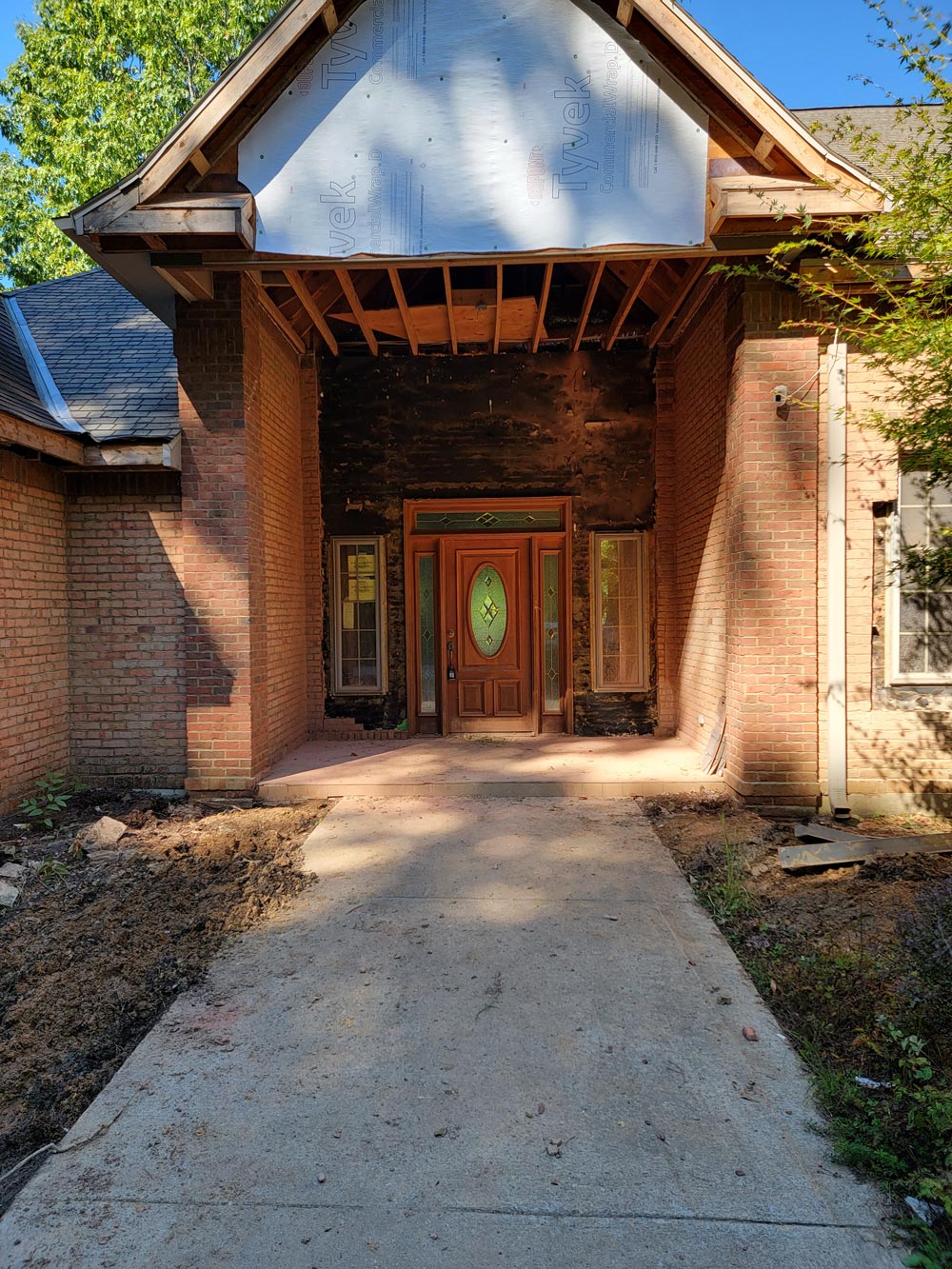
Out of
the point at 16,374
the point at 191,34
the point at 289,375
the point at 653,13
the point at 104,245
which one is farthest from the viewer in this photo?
the point at 191,34

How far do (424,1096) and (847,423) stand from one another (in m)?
5.58

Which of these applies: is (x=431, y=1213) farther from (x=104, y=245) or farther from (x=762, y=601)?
(x=104, y=245)

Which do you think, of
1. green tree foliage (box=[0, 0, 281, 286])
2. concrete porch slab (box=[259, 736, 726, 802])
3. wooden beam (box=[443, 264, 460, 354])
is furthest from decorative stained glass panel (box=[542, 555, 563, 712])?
green tree foliage (box=[0, 0, 281, 286])

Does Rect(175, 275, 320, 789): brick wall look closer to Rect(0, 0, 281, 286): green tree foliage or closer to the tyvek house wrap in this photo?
the tyvek house wrap

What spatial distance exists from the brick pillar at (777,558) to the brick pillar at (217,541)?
165 inches

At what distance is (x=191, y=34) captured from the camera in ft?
51.2

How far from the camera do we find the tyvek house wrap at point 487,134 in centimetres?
518

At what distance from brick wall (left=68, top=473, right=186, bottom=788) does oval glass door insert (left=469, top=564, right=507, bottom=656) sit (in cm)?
344

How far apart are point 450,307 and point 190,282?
7.66 ft

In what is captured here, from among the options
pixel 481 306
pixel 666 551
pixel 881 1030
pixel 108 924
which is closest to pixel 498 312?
pixel 481 306

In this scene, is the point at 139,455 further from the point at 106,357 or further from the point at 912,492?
the point at 912,492

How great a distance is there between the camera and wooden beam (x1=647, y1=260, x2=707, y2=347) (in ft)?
20.2

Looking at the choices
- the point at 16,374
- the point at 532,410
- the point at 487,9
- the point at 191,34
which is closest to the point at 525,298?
the point at 532,410

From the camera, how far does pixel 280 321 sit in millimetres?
7129
